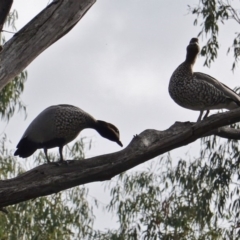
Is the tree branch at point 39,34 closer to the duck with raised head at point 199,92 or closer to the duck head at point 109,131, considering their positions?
the duck head at point 109,131

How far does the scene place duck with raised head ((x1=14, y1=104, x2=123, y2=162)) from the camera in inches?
240

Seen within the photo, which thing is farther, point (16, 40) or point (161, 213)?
point (161, 213)

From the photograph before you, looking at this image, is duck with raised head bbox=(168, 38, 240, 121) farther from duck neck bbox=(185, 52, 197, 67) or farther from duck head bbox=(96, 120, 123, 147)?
duck head bbox=(96, 120, 123, 147)

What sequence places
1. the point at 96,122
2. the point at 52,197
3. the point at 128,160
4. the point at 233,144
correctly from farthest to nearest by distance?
the point at 52,197
the point at 233,144
the point at 96,122
the point at 128,160

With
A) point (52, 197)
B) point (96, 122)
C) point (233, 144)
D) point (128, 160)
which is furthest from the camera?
point (52, 197)

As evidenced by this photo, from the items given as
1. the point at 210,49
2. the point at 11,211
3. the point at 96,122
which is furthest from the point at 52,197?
the point at 96,122

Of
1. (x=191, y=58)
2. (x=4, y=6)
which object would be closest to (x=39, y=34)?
(x=4, y=6)

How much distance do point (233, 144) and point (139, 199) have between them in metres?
1.36

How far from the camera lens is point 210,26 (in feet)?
34.2

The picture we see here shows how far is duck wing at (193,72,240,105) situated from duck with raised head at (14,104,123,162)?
63 centimetres

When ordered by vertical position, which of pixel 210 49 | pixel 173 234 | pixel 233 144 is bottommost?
pixel 173 234

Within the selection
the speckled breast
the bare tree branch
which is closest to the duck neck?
the speckled breast

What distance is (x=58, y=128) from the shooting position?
6.12m

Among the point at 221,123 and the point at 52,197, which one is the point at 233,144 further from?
the point at 221,123
